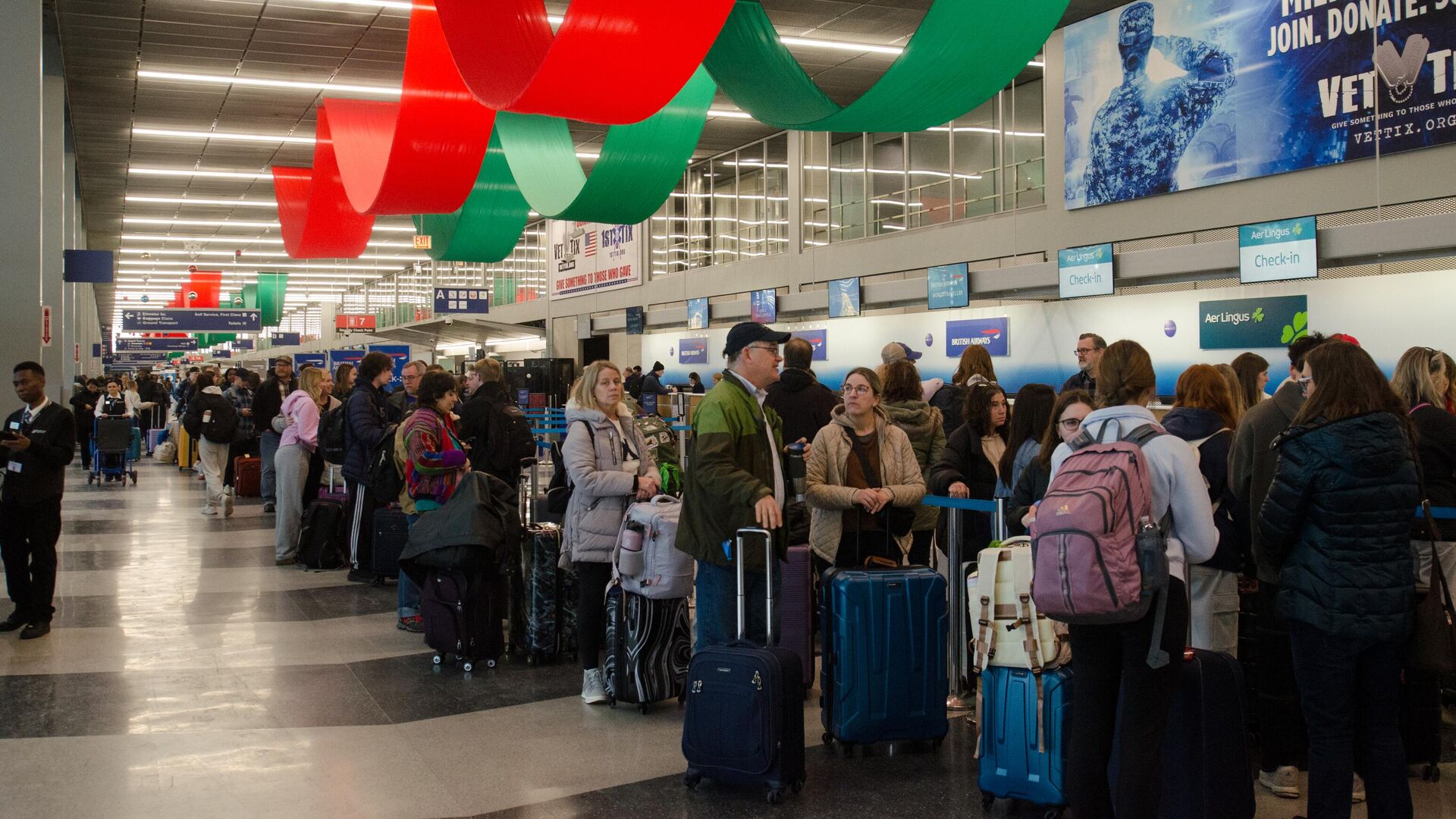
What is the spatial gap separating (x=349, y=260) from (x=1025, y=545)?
43616mm

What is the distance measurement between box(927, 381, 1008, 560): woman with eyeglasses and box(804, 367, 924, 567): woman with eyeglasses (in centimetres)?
38

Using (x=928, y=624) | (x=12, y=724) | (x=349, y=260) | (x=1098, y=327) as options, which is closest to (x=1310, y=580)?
(x=928, y=624)

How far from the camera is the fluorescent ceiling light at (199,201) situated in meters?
28.1

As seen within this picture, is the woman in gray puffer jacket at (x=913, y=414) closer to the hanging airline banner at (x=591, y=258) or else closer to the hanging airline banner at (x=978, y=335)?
the hanging airline banner at (x=978, y=335)

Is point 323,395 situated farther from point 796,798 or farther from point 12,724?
point 796,798

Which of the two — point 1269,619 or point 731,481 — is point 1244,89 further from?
point 731,481

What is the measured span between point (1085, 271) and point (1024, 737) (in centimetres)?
1076

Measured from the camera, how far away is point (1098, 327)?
15.5 meters

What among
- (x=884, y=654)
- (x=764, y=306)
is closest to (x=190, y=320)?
(x=764, y=306)

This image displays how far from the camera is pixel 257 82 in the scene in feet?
57.4

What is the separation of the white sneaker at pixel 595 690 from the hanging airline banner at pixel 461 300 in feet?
82.1

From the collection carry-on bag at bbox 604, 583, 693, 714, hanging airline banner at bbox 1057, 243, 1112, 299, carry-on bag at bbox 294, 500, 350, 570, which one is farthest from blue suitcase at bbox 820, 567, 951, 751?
hanging airline banner at bbox 1057, 243, 1112, 299

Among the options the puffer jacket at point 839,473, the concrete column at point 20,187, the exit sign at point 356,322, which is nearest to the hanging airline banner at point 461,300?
the exit sign at point 356,322

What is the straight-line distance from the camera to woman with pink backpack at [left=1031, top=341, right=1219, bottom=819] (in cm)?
300
